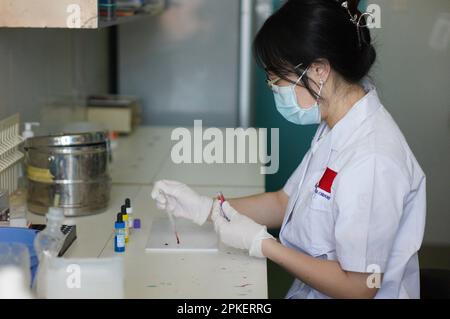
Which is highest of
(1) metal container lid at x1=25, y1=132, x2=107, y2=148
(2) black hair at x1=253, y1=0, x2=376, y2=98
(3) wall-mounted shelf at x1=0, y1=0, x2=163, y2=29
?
(3) wall-mounted shelf at x1=0, y1=0, x2=163, y2=29

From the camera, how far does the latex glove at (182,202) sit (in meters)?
1.91

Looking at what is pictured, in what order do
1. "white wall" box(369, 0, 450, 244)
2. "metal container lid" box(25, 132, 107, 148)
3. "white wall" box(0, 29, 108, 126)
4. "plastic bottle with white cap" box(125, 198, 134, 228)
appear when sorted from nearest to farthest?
"plastic bottle with white cap" box(125, 198, 134, 228) < "metal container lid" box(25, 132, 107, 148) < "white wall" box(0, 29, 108, 126) < "white wall" box(369, 0, 450, 244)

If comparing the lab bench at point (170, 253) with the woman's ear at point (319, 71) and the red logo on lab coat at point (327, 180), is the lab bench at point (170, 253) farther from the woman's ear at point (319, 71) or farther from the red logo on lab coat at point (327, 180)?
the woman's ear at point (319, 71)

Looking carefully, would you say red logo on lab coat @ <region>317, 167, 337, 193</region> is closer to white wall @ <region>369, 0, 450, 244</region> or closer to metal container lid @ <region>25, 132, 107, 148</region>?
metal container lid @ <region>25, 132, 107, 148</region>

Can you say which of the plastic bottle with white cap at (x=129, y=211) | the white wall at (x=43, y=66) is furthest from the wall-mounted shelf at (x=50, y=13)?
the plastic bottle with white cap at (x=129, y=211)

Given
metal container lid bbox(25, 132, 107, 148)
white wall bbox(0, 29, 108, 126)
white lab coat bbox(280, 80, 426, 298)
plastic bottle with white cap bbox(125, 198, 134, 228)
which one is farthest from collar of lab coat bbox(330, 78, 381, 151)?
white wall bbox(0, 29, 108, 126)

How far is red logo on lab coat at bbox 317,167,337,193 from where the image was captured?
1.64 m

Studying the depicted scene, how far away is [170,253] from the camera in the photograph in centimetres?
175

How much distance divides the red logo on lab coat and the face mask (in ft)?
0.50

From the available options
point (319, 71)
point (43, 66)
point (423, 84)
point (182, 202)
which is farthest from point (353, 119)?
point (43, 66)

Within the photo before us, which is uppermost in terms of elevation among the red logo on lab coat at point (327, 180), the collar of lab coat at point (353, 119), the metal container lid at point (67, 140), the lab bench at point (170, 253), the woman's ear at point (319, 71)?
the woman's ear at point (319, 71)

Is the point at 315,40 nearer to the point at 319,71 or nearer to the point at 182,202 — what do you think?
the point at 319,71

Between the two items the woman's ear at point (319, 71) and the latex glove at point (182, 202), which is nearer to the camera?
the woman's ear at point (319, 71)

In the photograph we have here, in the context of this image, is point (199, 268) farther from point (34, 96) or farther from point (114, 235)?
point (34, 96)
